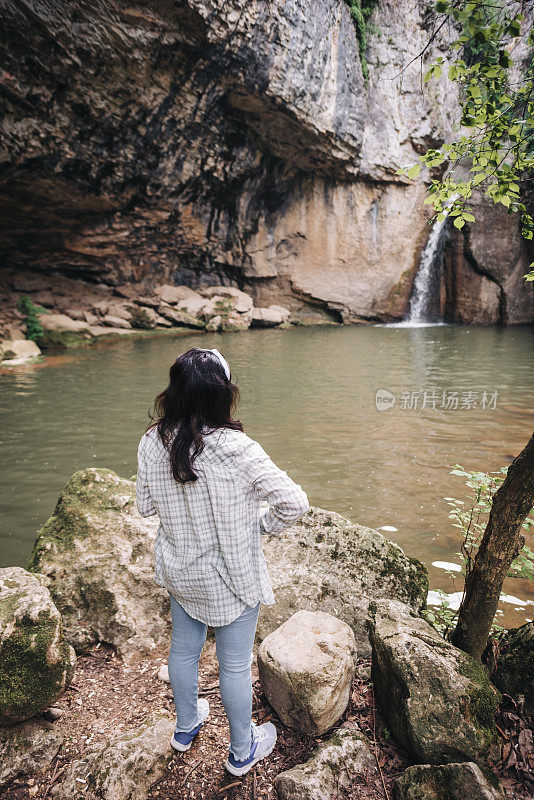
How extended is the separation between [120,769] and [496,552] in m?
1.72

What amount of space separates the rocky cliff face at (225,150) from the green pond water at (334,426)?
8068 millimetres

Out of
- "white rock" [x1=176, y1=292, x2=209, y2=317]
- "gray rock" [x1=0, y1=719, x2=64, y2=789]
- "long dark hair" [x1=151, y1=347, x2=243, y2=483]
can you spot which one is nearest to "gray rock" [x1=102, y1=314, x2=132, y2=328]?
"white rock" [x1=176, y1=292, x2=209, y2=317]

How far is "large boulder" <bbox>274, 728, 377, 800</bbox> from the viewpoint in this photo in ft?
4.96

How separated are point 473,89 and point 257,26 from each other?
1663cm

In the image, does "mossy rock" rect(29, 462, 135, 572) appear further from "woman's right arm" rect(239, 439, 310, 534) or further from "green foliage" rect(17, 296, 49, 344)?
"green foliage" rect(17, 296, 49, 344)

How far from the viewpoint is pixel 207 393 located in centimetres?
148

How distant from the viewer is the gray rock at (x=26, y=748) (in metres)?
1.61

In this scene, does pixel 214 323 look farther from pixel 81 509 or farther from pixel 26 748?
pixel 26 748

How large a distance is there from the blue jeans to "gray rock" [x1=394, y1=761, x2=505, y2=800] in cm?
61

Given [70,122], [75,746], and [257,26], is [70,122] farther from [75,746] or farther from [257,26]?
[75,746]

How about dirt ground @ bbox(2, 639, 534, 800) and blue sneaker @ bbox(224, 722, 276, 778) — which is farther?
blue sneaker @ bbox(224, 722, 276, 778)

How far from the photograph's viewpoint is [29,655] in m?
1.72

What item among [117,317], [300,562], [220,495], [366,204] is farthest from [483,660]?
[366,204]

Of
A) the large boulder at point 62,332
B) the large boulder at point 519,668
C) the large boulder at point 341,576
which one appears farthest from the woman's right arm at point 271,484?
the large boulder at point 62,332
